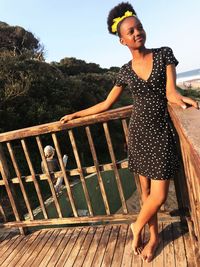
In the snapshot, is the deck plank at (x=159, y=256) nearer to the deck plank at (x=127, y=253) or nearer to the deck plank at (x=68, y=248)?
the deck plank at (x=127, y=253)

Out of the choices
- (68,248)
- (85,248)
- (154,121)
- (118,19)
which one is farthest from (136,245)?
(118,19)

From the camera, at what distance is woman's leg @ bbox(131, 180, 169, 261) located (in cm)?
256

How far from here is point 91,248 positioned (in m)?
3.11

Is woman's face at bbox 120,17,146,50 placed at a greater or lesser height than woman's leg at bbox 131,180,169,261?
greater

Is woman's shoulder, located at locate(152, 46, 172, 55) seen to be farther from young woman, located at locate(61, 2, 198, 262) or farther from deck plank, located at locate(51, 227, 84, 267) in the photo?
deck plank, located at locate(51, 227, 84, 267)

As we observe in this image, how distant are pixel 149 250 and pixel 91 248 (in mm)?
588

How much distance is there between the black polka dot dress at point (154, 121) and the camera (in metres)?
2.37

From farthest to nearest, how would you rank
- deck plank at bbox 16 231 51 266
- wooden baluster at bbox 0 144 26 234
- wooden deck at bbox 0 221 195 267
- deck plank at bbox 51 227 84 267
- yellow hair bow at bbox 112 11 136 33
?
wooden baluster at bbox 0 144 26 234 < deck plank at bbox 16 231 51 266 < deck plank at bbox 51 227 84 267 < wooden deck at bbox 0 221 195 267 < yellow hair bow at bbox 112 11 136 33

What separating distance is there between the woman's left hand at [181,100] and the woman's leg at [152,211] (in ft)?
2.19

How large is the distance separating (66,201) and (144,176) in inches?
138

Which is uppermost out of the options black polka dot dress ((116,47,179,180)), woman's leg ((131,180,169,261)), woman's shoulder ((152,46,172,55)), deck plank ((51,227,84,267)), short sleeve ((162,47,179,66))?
woman's shoulder ((152,46,172,55))

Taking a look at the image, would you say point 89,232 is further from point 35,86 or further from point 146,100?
point 35,86

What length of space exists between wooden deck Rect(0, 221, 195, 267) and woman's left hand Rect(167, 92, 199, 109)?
127 centimetres

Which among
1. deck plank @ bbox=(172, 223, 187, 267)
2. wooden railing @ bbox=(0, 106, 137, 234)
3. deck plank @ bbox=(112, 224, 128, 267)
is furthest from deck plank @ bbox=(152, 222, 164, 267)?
wooden railing @ bbox=(0, 106, 137, 234)
